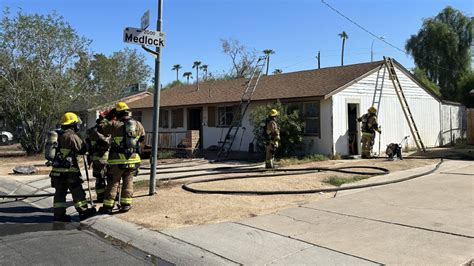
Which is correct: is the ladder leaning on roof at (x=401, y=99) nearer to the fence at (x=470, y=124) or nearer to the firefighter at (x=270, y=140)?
the fence at (x=470, y=124)

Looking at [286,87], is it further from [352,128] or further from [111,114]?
[111,114]

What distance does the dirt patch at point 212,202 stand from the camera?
6723mm

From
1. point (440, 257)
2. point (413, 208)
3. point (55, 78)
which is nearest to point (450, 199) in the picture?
point (413, 208)

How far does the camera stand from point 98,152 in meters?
8.01

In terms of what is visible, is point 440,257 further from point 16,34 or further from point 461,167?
point 16,34

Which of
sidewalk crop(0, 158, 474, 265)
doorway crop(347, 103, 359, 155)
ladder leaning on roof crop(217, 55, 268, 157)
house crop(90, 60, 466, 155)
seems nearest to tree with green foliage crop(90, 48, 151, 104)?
house crop(90, 60, 466, 155)

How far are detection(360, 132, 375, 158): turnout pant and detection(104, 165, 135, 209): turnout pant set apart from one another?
1006 centimetres

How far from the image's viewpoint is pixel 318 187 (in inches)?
360

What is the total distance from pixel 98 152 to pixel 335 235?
15.3 ft

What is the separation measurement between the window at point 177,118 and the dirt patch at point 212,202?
1286cm

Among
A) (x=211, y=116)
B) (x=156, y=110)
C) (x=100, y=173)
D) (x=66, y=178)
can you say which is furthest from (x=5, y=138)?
(x=66, y=178)

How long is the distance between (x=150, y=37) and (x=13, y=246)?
14.7ft

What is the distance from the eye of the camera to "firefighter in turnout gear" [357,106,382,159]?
49.3 feet

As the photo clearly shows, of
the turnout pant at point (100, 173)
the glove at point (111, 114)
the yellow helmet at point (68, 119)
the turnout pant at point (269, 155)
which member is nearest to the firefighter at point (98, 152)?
the turnout pant at point (100, 173)
